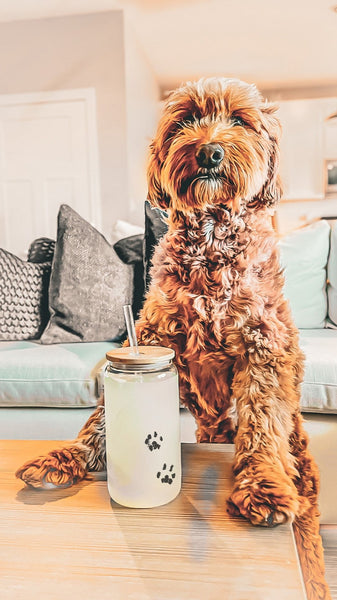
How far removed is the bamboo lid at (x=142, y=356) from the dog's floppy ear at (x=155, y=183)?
0.76ft

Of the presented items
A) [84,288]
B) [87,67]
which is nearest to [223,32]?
[87,67]

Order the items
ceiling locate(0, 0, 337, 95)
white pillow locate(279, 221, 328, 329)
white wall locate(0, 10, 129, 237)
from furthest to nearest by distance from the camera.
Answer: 1. white wall locate(0, 10, 129, 237)
2. ceiling locate(0, 0, 337, 95)
3. white pillow locate(279, 221, 328, 329)

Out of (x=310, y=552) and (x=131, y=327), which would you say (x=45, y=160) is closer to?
(x=131, y=327)

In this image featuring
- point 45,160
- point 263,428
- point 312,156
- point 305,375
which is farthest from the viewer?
point 312,156

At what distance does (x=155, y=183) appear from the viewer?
720 millimetres

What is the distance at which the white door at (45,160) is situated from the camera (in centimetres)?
390

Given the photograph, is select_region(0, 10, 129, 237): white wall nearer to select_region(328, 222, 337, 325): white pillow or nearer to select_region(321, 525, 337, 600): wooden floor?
select_region(328, 222, 337, 325): white pillow

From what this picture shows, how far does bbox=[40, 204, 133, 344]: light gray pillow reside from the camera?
1.62m

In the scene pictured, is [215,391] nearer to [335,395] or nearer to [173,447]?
[173,447]

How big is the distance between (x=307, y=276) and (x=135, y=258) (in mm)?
621

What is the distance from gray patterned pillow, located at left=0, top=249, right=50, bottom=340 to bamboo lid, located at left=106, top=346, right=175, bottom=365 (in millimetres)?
1126

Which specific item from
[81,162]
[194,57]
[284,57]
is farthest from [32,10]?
[284,57]

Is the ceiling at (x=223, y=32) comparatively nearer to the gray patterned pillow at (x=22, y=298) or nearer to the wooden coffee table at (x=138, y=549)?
the gray patterned pillow at (x=22, y=298)

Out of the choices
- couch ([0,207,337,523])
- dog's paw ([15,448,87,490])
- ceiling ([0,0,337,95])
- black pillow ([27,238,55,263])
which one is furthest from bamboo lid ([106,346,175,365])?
ceiling ([0,0,337,95])
